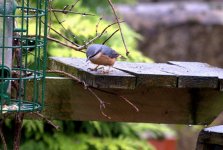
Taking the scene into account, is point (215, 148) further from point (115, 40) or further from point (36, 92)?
point (115, 40)

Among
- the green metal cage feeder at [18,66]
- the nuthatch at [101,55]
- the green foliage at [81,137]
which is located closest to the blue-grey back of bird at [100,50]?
the nuthatch at [101,55]

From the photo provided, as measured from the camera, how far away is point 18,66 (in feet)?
11.0

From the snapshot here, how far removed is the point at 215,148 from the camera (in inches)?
129

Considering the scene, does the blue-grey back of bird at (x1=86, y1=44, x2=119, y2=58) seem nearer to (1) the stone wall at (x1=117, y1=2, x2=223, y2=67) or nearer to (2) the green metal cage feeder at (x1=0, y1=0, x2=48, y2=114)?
(2) the green metal cage feeder at (x1=0, y1=0, x2=48, y2=114)

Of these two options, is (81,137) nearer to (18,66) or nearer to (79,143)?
(79,143)

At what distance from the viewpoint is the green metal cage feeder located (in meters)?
3.10

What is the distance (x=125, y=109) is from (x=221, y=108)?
1.61 feet

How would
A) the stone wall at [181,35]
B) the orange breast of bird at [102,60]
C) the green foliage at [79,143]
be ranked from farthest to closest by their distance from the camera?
the stone wall at [181,35]
the green foliage at [79,143]
the orange breast of bird at [102,60]

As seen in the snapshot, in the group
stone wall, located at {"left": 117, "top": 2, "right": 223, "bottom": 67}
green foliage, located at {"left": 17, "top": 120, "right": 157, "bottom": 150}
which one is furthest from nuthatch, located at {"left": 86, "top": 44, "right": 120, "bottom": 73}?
stone wall, located at {"left": 117, "top": 2, "right": 223, "bottom": 67}

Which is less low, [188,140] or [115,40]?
[115,40]

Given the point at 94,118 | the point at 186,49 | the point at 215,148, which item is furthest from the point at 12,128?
the point at 186,49

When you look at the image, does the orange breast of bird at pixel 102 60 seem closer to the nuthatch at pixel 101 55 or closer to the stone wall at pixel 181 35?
the nuthatch at pixel 101 55

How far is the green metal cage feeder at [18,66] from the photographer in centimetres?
310

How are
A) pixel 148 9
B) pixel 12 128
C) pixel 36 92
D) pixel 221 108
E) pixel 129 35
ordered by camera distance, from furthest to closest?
pixel 148 9 → pixel 129 35 → pixel 12 128 → pixel 221 108 → pixel 36 92
